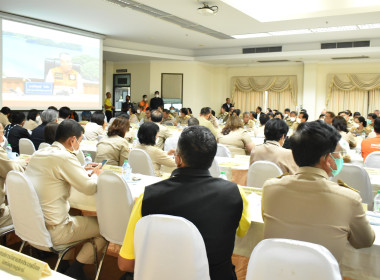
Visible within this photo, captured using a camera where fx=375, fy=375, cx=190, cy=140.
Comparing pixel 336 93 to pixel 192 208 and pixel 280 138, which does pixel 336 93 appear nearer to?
pixel 280 138

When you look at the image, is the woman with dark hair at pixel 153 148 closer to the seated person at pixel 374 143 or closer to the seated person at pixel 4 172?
the seated person at pixel 4 172

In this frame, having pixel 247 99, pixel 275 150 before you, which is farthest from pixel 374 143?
pixel 247 99

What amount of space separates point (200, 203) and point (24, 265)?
729 mm

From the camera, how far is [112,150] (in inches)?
168

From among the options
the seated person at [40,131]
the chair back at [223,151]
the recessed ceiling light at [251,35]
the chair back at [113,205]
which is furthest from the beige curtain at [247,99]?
the chair back at [113,205]

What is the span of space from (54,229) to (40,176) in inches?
14.2

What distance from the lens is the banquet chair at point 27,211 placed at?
2334 millimetres

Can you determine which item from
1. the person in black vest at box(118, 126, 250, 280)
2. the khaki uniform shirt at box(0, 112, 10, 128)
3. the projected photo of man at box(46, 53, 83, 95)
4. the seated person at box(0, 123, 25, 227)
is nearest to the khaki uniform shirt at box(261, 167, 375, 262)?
the person in black vest at box(118, 126, 250, 280)

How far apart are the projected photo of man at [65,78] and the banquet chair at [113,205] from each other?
8075 mm

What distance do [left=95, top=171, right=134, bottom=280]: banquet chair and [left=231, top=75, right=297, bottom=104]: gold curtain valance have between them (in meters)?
13.7

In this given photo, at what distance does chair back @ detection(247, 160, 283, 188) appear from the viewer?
327cm

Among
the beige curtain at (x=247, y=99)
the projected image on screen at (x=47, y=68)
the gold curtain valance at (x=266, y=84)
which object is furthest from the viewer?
the beige curtain at (x=247, y=99)

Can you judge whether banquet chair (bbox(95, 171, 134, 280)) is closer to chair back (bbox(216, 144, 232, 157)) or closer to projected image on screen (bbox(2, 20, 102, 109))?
chair back (bbox(216, 144, 232, 157))

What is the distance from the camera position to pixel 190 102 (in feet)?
49.3
